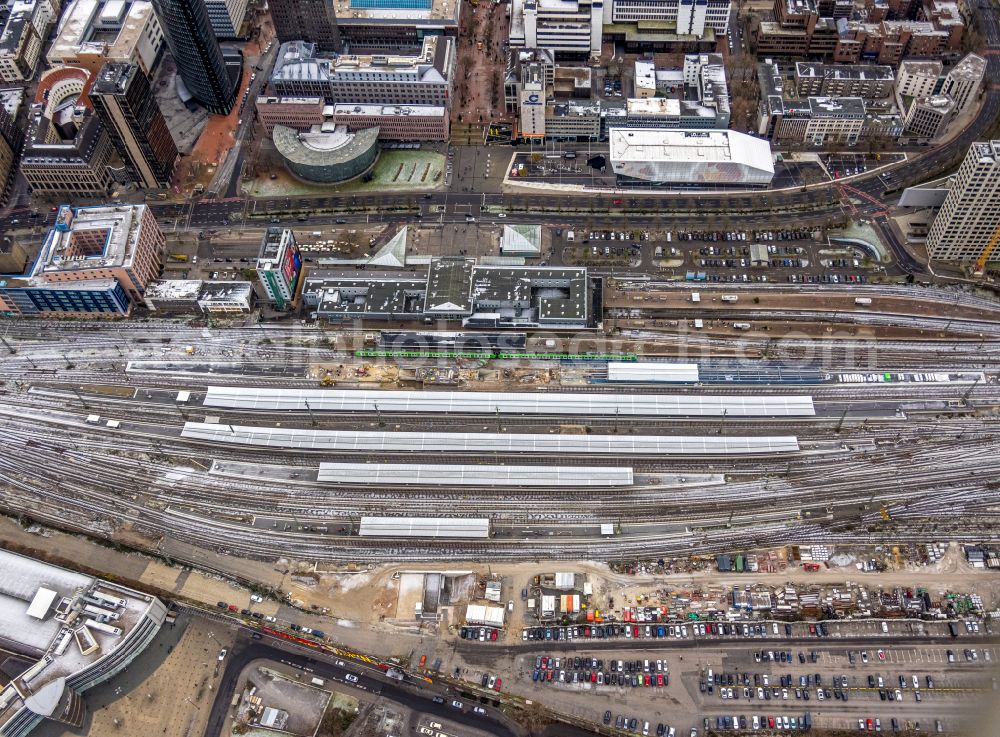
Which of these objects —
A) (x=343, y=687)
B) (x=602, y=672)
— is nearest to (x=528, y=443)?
(x=602, y=672)

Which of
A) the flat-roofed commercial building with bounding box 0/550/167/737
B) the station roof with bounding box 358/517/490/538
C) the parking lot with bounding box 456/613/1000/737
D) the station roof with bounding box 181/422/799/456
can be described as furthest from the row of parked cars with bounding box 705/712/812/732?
the flat-roofed commercial building with bounding box 0/550/167/737

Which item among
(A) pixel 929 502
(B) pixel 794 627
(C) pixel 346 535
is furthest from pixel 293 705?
(A) pixel 929 502

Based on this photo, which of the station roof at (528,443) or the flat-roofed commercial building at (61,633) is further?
the station roof at (528,443)

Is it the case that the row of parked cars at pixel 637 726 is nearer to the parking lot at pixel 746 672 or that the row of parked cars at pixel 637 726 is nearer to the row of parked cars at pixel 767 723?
the parking lot at pixel 746 672

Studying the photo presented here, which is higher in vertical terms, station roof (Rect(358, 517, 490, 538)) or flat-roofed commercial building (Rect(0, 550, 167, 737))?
station roof (Rect(358, 517, 490, 538))

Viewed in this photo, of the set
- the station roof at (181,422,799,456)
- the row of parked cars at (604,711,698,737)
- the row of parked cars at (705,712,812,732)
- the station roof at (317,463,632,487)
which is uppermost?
the station roof at (181,422,799,456)

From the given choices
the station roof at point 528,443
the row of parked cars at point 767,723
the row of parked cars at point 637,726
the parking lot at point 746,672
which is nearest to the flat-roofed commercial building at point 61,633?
the station roof at point 528,443

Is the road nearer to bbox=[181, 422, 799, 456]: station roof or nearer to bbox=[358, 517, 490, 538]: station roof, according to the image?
bbox=[358, 517, 490, 538]: station roof

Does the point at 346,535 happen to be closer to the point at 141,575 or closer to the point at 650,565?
the point at 141,575
